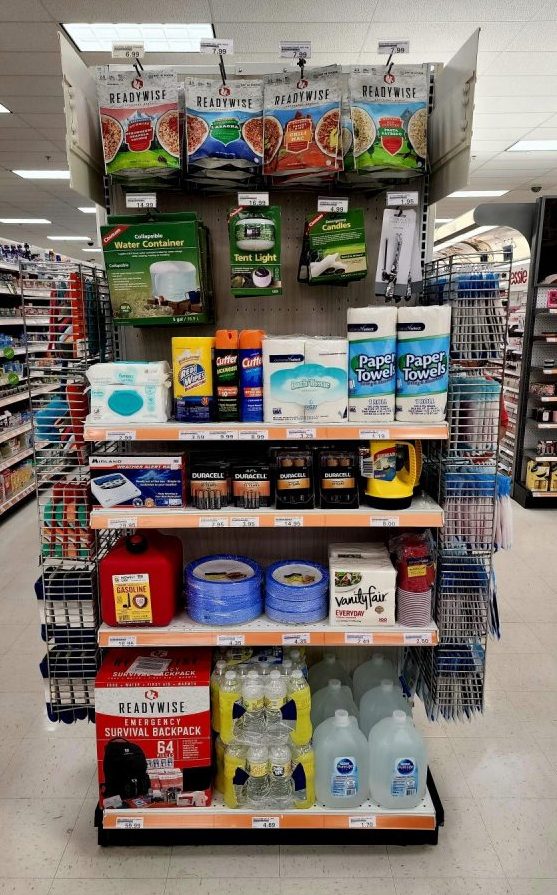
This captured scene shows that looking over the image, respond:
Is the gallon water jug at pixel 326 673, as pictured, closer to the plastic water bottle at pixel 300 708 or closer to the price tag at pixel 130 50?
the plastic water bottle at pixel 300 708

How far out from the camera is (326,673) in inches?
102

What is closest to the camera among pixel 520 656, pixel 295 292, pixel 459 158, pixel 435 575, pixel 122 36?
pixel 459 158

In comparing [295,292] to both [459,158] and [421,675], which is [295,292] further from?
[421,675]

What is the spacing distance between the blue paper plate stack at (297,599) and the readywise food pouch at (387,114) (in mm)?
1359

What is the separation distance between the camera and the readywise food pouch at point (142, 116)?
6.68ft

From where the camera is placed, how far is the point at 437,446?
A: 2.23m

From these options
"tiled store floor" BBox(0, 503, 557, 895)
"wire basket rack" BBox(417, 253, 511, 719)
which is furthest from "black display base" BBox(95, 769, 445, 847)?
"wire basket rack" BBox(417, 253, 511, 719)

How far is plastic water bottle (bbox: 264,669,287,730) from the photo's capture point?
6.89 ft

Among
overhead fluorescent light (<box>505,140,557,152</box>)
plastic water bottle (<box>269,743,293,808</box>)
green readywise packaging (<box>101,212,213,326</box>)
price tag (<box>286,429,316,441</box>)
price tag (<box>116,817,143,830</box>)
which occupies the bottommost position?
price tag (<box>116,817,143,830</box>)

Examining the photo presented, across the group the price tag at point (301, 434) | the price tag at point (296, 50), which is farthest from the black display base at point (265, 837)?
the price tag at point (296, 50)

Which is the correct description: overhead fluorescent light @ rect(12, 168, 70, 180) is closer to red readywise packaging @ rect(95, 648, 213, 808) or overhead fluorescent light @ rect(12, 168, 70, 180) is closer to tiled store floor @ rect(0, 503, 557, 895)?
tiled store floor @ rect(0, 503, 557, 895)

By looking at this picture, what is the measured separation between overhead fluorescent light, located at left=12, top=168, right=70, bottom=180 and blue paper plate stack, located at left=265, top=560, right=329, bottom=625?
27.2ft

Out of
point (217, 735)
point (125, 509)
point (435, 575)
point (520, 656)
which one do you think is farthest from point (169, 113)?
point (520, 656)

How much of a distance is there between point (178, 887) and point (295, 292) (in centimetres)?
201
